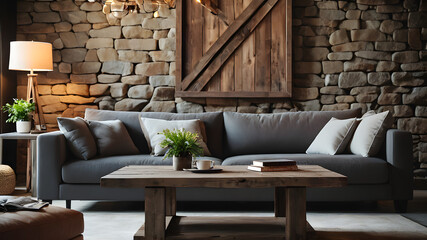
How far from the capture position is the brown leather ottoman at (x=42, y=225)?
80.7 inches

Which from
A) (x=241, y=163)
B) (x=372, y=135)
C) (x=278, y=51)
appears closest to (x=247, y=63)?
(x=278, y=51)

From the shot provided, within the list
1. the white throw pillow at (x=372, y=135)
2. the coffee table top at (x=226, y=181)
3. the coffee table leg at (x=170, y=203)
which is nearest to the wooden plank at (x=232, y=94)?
the white throw pillow at (x=372, y=135)

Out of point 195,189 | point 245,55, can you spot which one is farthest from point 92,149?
→ point 245,55

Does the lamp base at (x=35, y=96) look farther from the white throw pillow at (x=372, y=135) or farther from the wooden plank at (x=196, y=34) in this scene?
the white throw pillow at (x=372, y=135)

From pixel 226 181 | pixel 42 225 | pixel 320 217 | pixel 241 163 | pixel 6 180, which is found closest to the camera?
pixel 42 225

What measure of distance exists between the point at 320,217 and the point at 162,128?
1.63 metres

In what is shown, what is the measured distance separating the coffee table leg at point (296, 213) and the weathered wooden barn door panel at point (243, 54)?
2440 mm

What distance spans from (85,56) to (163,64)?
87cm

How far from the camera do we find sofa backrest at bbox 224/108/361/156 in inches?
182

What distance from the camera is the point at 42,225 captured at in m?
2.17

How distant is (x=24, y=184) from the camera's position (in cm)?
527

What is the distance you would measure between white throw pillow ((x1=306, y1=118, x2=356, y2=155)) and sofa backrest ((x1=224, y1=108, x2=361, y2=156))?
23 centimetres

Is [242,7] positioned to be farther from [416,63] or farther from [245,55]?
[416,63]

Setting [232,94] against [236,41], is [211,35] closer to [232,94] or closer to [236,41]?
[236,41]
